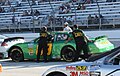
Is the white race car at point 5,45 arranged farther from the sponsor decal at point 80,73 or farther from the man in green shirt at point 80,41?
the sponsor decal at point 80,73

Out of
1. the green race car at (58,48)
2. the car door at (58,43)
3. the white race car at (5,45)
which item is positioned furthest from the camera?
the white race car at (5,45)

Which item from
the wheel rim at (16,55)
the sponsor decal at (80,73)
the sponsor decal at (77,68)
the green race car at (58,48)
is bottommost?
the wheel rim at (16,55)

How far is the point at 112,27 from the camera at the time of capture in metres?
25.2

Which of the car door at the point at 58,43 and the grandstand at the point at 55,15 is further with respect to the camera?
the grandstand at the point at 55,15

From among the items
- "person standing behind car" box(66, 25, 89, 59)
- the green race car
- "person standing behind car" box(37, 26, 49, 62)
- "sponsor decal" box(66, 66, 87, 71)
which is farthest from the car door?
"sponsor decal" box(66, 66, 87, 71)

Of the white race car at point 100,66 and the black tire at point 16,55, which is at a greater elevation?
the white race car at point 100,66

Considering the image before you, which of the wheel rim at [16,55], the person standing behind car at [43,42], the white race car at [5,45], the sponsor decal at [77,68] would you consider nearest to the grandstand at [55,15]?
the white race car at [5,45]

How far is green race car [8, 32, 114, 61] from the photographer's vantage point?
14.5 metres

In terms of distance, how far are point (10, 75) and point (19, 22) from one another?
2011 centimetres

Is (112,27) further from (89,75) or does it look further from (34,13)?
(89,75)

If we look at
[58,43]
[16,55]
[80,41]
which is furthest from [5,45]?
[80,41]

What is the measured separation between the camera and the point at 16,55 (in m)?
16.0

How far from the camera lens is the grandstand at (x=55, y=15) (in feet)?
86.8

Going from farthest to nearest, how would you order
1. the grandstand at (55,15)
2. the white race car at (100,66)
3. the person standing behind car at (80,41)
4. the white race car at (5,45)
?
1. the grandstand at (55,15)
2. the white race car at (5,45)
3. the person standing behind car at (80,41)
4. the white race car at (100,66)
